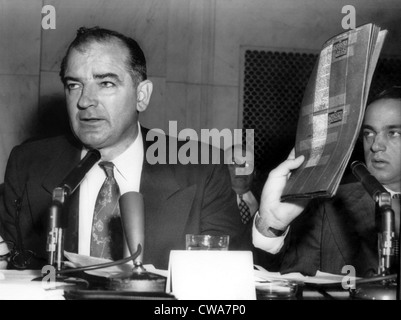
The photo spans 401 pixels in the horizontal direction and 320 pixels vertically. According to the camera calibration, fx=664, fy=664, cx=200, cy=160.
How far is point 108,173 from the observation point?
59.4 inches

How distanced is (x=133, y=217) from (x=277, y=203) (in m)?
0.35

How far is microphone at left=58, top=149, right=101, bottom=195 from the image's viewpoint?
1065 mm

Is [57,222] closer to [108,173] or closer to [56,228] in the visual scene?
[56,228]

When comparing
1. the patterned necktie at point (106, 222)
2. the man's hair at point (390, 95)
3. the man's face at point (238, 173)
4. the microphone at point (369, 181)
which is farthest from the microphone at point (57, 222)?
the man's hair at point (390, 95)

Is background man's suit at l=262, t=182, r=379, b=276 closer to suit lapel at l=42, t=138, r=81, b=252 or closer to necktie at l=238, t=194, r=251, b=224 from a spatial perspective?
necktie at l=238, t=194, r=251, b=224

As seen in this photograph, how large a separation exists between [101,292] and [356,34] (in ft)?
1.94

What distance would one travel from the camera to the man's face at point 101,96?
60.2 inches

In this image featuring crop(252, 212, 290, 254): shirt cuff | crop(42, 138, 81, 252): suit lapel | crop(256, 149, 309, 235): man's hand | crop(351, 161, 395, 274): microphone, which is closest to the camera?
crop(351, 161, 395, 274): microphone

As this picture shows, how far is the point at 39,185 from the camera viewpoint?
159 cm

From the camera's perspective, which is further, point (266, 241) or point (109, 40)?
point (109, 40)

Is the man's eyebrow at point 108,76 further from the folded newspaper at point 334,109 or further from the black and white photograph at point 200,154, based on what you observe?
the folded newspaper at point 334,109

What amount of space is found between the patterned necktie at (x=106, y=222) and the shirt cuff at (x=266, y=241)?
287mm

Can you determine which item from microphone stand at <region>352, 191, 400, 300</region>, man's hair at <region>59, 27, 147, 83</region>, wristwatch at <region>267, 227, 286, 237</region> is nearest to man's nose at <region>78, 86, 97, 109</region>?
man's hair at <region>59, 27, 147, 83</region>

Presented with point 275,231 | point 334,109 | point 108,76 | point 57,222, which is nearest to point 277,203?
point 275,231
